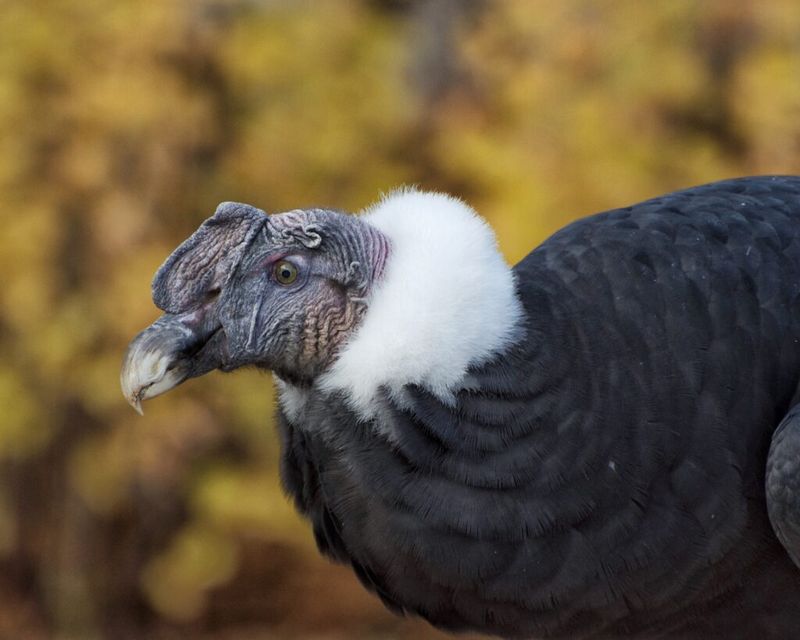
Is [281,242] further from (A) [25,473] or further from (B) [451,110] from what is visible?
(A) [25,473]

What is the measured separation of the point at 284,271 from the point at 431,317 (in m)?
0.36

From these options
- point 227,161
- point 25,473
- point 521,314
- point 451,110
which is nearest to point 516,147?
point 451,110

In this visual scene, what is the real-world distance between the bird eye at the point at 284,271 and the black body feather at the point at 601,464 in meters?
0.29

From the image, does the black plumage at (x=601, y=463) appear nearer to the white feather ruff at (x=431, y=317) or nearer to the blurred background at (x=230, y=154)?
the white feather ruff at (x=431, y=317)

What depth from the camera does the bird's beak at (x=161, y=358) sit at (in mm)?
2789

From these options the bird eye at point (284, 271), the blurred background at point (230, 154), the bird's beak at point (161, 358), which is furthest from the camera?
the blurred background at point (230, 154)

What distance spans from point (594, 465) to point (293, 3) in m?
3.70

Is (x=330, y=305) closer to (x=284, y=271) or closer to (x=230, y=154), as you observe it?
A: (x=284, y=271)

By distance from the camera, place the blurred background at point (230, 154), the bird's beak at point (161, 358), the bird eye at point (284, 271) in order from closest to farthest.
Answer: the bird's beak at point (161, 358) < the bird eye at point (284, 271) < the blurred background at point (230, 154)

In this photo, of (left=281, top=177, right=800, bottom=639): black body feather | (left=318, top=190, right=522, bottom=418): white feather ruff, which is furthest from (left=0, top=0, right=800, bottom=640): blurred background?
(left=318, top=190, right=522, bottom=418): white feather ruff

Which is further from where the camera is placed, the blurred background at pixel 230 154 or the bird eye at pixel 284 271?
the blurred background at pixel 230 154

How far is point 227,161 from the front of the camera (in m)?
5.84

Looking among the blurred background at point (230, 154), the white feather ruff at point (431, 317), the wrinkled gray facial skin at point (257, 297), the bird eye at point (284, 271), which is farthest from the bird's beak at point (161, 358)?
the blurred background at point (230, 154)

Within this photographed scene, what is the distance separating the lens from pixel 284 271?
9.63ft
